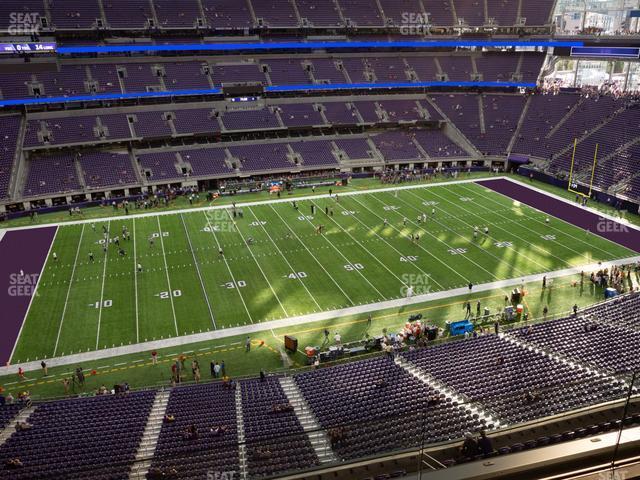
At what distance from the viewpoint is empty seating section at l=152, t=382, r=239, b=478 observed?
11.9 m

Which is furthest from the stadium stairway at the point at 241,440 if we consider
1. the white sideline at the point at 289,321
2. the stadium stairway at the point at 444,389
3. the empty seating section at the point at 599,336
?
the empty seating section at the point at 599,336

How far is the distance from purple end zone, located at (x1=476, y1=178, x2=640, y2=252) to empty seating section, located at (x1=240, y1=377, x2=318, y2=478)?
27.4m

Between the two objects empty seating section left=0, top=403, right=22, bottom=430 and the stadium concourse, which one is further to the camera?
empty seating section left=0, top=403, right=22, bottom=430

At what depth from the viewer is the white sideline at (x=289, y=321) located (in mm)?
23395

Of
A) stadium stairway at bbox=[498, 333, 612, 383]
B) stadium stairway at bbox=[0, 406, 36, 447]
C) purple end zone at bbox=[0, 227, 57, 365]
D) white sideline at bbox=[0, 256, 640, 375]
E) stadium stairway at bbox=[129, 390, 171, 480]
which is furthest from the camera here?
purple end zone at bbox=[0, 227, 57, 365]

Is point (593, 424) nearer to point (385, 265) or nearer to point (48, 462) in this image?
point (48, 462)

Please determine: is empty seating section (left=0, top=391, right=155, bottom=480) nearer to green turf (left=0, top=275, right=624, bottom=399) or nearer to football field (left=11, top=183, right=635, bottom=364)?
green turf (left=0, top=275, right=624, bottom=399)

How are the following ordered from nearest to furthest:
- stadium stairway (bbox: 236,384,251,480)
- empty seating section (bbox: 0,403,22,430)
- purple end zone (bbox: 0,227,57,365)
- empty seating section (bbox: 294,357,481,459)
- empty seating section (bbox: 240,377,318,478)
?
stadium stairway (bbox: 236,384,251,480)
empty seating section (bbox: 240,377,318,478)
empty seating section (bbox: 294,357,481,459)
empty seating section (bbox: 0,403,22,430)
purple end zone (bbox: 0,227,57,365)

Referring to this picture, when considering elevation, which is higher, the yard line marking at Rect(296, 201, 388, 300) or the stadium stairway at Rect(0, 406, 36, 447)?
the yard line marking at Rect(296, 201, 388, 300)

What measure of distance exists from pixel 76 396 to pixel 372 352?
12342 millimetres

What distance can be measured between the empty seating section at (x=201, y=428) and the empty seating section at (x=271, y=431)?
51 cm

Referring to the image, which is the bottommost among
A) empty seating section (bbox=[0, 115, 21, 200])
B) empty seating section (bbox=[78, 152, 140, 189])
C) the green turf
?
the green turf

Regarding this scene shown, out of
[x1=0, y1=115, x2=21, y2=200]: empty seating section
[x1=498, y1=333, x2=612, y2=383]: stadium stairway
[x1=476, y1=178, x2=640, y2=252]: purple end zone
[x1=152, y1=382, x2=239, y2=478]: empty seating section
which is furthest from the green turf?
[x1=0, y1=115, x2=21, y2=200]: empty seating section

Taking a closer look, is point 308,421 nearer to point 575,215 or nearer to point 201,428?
point 201,428
